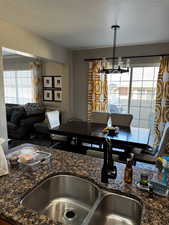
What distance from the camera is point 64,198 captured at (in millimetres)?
1276

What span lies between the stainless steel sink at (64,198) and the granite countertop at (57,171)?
0.06 meters

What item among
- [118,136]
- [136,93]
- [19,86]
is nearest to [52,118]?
[118,136]

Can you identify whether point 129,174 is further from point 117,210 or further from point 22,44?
point 22,44

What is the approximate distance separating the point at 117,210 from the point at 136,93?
142 inches

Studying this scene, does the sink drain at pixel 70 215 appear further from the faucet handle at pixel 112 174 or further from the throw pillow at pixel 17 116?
the throw pillow at pixel 17 116

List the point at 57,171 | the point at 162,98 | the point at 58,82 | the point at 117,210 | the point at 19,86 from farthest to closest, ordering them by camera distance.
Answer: the point at 19,86
the point at 58,82
the point at 162,98
the point at 57,171
the point at 117,210

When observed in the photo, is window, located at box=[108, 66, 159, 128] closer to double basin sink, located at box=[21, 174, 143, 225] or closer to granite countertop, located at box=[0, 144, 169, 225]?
granite countertop, located at box=[0, 144, 169, 225]

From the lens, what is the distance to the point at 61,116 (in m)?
4.91

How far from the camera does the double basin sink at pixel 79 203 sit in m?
1.02

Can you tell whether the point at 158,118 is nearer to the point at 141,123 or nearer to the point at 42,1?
the point at 141,123

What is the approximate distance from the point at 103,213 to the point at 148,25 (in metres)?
2.87

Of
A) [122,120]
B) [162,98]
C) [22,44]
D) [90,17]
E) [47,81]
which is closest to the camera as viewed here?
[90,17]

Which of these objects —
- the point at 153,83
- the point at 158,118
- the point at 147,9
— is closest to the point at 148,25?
the point at 147,9

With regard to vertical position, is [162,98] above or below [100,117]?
above
